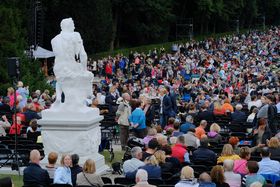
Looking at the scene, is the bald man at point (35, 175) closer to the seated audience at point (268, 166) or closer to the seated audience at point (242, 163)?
the seated audience at point (242, 163)

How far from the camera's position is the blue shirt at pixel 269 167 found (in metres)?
15.9

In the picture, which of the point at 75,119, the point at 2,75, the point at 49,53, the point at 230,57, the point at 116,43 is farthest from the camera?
the point at 116,43

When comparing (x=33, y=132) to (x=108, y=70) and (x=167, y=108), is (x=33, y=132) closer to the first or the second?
(x=167, y=108)

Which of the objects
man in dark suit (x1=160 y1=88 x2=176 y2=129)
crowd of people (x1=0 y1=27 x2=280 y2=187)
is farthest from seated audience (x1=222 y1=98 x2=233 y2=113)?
man in dark suit (x1=160 y1=88 x2=176 y2=129)

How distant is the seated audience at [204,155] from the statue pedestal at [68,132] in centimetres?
320

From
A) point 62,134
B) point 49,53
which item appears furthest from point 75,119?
point 49,53

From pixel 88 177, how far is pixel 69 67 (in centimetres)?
520

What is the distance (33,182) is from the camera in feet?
51.0

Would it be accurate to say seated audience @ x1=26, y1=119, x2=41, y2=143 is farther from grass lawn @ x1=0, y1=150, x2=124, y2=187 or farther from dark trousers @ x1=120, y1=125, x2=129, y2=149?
dark trousers @ x1=120, y1=125, x2=129, y2=149

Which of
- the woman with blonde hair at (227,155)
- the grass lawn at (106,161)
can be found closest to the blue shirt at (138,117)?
the grass lawn at (106,161)

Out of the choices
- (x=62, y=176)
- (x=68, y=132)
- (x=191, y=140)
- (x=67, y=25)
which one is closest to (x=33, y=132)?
(x=68, y=132)

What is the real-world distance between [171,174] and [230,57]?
177ft

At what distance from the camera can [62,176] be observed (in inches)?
610

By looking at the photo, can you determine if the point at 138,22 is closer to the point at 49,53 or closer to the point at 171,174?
the point at 49,53
